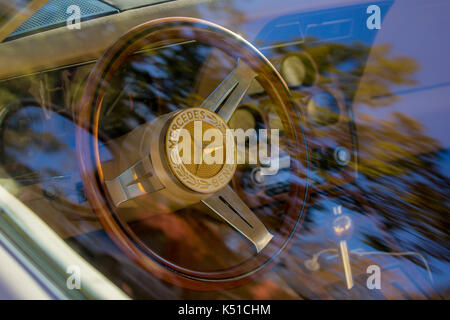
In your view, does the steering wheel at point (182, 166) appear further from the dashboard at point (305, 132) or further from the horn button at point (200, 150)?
the dashboard at point (305, 132)

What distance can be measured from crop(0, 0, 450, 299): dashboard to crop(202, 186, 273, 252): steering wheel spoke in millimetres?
178

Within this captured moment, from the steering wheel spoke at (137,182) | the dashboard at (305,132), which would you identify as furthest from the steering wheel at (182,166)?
the dashboard at (305,132)

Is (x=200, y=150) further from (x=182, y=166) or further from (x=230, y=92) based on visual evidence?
(x=230, y=92)

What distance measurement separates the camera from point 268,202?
5.25 ft

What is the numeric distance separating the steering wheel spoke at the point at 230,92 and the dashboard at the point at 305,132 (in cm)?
23

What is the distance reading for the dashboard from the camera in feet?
4.46

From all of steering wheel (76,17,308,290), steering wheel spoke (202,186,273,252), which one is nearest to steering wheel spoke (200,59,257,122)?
steering wheel (76,17,308,290)

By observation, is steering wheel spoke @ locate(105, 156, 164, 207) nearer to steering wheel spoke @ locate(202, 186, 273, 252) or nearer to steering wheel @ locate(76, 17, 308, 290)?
steering wheel @ locate(76, 17, 308, 290)

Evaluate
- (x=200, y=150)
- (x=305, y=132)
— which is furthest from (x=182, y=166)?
(x=305, y=132)

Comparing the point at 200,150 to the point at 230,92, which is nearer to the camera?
the point at 200,150

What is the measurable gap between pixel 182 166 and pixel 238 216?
253mm

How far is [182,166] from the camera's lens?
3.33ft
